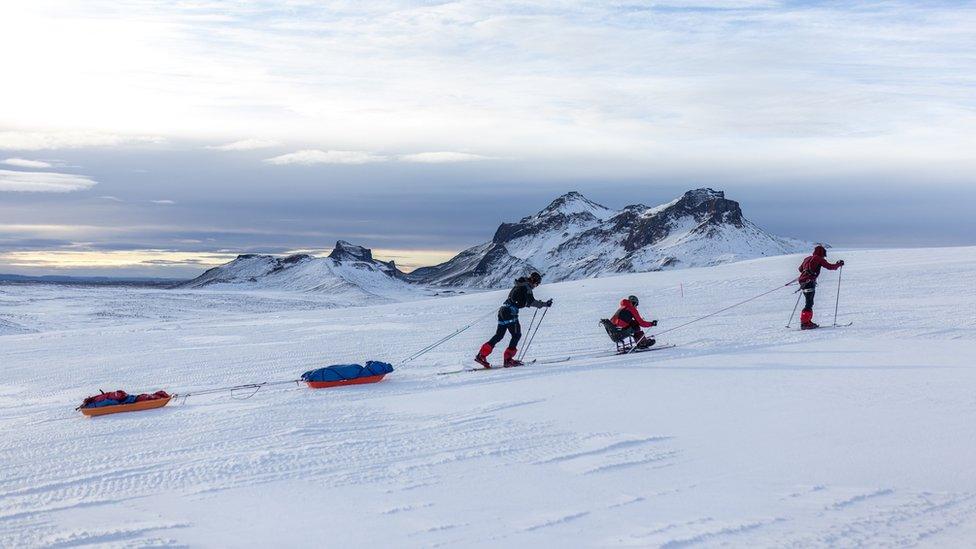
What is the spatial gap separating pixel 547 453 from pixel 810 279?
36.6 feet

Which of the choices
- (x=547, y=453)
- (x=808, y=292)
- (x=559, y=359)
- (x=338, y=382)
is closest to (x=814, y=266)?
(x=808, y=292)

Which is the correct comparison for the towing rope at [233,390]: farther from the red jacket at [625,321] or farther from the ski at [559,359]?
the red jacket at [625,321]

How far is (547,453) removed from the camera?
739cm

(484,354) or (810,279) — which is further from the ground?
(810,279)

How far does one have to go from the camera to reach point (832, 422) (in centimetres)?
791

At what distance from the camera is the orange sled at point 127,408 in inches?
445

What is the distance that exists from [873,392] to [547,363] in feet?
19.4

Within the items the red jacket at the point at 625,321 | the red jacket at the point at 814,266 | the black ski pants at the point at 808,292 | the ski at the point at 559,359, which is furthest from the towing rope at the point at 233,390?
the red jacket at the point at 814,266

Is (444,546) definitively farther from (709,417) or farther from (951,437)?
(951,437)

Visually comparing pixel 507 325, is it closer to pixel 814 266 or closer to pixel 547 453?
pixel 547 453

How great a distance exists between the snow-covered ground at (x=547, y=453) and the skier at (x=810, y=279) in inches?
26.9

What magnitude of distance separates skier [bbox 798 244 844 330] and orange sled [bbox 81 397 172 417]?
11.9 meters

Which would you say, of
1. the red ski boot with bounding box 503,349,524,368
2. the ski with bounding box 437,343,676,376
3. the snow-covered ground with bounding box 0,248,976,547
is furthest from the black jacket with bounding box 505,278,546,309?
the snow-covered ground with bounding box 0,248,976,547

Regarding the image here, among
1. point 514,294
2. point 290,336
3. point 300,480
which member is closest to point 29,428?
point 300,480
